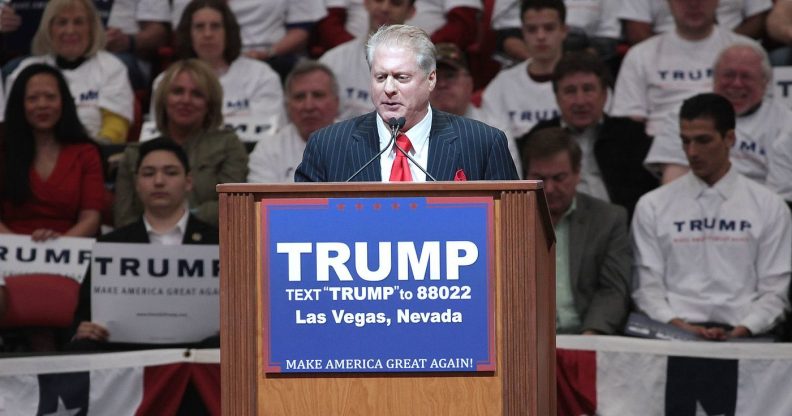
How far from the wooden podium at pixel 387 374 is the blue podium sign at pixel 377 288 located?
2 cm

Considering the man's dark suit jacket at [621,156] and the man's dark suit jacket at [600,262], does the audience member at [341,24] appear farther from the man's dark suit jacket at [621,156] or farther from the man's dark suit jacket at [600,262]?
the man's dark suit jacket at [600,262]

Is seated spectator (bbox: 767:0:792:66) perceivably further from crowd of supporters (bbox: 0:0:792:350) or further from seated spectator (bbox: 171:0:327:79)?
seated spectator (bbox: 171:0:327:79)

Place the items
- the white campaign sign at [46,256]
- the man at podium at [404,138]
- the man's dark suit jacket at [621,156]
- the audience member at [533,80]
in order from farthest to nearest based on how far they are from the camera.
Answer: the audience member at [533,80] → the man's dark suit jacket at [621,156] → the white campaign sign at [46,256] → the man at podium at [404,138]

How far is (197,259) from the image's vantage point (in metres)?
6.66

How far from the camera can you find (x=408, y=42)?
3.77 m

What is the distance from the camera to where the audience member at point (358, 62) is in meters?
8.80

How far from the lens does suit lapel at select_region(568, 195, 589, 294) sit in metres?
7.00

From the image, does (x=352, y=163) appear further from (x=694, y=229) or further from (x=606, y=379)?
(x=694, y=229)

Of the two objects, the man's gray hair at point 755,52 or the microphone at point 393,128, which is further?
the man's gray hair at point 755,52

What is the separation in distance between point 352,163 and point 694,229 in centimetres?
362

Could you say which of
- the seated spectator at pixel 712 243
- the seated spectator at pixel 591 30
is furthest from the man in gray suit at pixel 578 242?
the seated spectator at pixel 591 30

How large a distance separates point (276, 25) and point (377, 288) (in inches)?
264

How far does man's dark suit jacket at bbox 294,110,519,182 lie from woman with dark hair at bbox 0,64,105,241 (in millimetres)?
4126

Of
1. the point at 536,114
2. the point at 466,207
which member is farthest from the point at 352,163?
the point at 536,114
